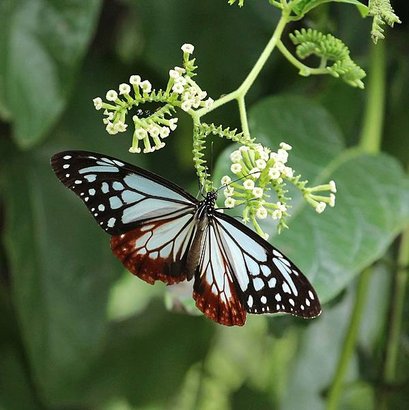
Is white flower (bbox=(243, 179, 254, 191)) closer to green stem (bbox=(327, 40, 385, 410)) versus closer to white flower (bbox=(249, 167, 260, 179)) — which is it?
white flower (bbox=(249, 167, 260, 179))

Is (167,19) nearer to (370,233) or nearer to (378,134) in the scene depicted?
(378,134)

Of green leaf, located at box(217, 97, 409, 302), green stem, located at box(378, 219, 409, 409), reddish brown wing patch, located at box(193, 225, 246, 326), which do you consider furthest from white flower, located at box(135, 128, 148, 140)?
green stem, located at box(378, 219, 409, 409)

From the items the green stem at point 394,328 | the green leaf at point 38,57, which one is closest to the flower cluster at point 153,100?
the green leaf at point 38,57

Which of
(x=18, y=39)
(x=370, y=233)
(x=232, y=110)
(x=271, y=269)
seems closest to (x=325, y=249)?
(x=370, y=233)

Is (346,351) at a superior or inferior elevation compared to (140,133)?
inferior

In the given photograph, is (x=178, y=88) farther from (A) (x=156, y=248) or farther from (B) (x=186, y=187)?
(B) (x=186, y=187)

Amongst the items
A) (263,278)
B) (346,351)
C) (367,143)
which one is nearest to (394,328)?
(346,351)

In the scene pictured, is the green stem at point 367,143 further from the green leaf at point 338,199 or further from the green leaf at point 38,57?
the green leaf at point 38,57
